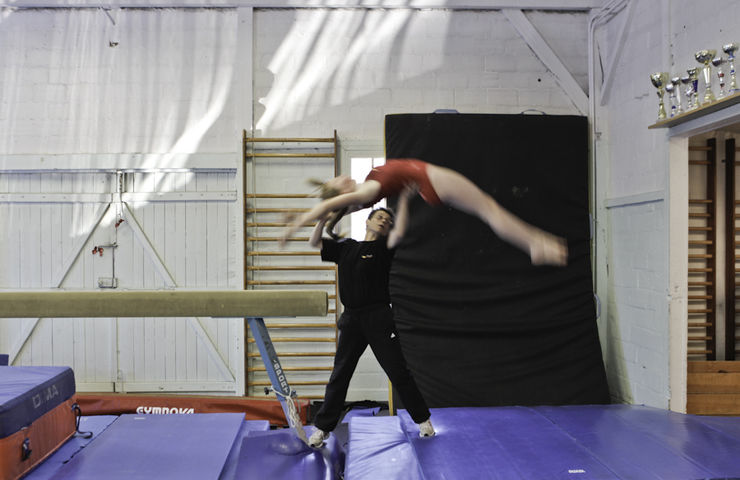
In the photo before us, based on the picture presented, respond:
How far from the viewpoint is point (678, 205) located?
169 inches

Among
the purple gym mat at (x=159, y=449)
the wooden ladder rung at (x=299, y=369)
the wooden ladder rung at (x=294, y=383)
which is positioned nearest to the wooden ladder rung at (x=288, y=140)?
the wooden ladder rung at (x=299, y=369)

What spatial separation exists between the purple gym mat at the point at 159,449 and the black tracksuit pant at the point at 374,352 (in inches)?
27.3

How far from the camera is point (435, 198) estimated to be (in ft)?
9.28

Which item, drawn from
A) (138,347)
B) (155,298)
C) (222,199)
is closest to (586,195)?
(222,199)

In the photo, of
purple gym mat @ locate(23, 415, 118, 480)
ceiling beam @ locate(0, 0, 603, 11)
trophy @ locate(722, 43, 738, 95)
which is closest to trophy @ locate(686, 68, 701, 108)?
trophy @ locate(722, 43, 738, 95)

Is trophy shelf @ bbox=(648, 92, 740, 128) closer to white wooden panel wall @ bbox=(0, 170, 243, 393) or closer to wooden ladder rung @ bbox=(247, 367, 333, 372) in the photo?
wooden ladder rung @ bbox=(247, 367, 333, 372)

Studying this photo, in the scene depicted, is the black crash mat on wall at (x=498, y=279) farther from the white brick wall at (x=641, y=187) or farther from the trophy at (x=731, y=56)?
the trophy at (x=731, y=56)

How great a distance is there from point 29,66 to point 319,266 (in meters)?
3.68

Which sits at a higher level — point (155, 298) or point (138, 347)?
point (155, 298)

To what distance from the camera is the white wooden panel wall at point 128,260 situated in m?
5.33

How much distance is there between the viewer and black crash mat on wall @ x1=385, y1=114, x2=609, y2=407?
16.1ft

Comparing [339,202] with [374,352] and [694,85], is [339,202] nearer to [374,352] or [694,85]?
[374,352]

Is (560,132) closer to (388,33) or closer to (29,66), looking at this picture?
(388,33)

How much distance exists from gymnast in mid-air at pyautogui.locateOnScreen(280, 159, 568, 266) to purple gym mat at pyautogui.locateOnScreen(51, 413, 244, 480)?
1.40 meters
